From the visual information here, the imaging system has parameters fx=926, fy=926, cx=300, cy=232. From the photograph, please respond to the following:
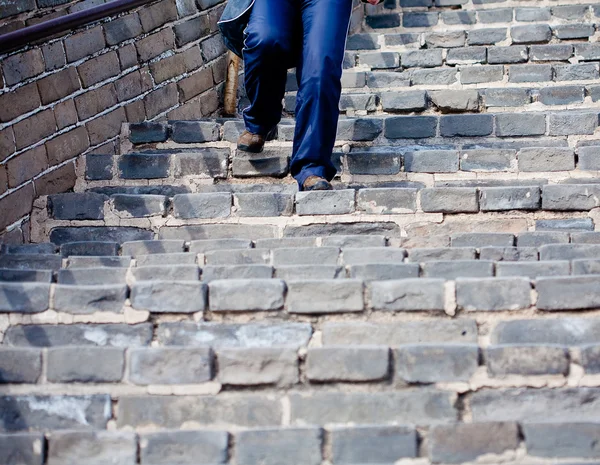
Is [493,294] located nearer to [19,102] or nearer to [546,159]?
[546,159]

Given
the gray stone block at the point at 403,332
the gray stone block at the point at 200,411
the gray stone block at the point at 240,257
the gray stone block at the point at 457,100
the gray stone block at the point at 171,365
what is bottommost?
the gray stone block at the point at 200,411

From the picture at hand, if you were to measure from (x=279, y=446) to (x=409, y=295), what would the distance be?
53cm

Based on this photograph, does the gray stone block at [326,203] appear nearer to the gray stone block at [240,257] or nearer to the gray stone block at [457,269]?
the gray stone block at [240,257]

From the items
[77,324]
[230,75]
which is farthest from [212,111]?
[77,324]

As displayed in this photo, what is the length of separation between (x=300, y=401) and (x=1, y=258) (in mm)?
1218

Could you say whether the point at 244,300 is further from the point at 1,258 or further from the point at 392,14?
the point at 392,14

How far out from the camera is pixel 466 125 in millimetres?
3734

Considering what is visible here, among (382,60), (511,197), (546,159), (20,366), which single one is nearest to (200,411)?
(20,366)

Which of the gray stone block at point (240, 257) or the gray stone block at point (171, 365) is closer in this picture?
the gray stone block at point (171, 365)

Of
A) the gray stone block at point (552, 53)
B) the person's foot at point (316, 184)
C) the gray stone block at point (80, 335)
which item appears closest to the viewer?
the gray stone block at point (80, 335)

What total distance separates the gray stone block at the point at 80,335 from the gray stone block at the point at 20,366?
0.10m

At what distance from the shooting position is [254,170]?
3557 millimetres

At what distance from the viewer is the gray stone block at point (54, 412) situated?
6.93 feet

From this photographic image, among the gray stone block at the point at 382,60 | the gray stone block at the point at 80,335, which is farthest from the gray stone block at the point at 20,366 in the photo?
the gray stone block at the point at 382,60
